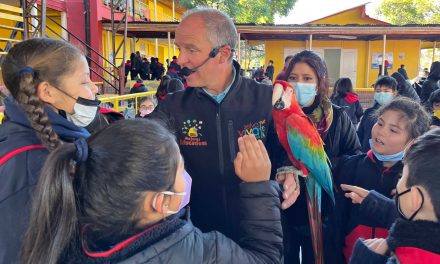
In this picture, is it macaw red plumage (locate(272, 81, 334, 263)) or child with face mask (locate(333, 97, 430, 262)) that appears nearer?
macaw red plumage (locate(272, 81, 334, 263))

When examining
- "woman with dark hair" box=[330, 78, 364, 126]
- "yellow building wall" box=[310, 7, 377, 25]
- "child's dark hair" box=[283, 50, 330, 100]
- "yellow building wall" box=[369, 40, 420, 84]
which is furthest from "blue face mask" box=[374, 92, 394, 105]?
"yellow building wall" box=[310, 7, 377, 25]

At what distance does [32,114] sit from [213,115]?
0.79 metres

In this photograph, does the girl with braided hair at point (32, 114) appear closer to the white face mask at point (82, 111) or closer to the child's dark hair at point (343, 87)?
the white face mask at point (82, 111)

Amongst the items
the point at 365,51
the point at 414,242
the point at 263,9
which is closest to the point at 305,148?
the point at 414,242

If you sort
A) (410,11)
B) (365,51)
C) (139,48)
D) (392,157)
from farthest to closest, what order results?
(410,11) → (139,48) → (365,51) → (392,157)

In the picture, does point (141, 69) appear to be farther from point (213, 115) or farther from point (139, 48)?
point (213, 115)

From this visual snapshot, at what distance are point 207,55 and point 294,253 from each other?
1.35 m

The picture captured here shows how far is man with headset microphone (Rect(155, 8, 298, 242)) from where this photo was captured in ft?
5.88

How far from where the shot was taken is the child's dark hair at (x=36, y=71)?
1366 millimetres

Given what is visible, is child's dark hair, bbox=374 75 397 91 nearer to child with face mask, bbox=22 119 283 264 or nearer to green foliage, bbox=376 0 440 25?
child with face mask, bbox=22 119 283 264

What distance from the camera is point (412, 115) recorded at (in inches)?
85.1

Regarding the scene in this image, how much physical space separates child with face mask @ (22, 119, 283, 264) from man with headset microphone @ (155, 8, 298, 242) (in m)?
0.59

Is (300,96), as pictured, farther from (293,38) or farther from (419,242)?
(293,38)

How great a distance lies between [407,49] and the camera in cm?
1702
